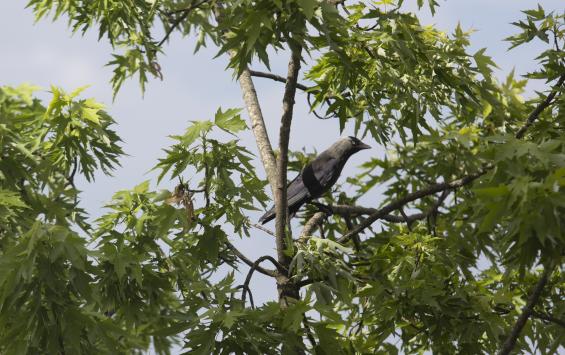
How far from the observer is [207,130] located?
17.4ft

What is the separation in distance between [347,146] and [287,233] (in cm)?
293

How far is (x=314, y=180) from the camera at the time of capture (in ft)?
24.7

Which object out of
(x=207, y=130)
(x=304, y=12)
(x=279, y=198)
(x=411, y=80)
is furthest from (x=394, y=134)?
(x=304, y=12)

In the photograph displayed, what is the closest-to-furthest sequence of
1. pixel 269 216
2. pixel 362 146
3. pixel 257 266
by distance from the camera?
pixel 257 266
pixel 269 216
pixel 362 146

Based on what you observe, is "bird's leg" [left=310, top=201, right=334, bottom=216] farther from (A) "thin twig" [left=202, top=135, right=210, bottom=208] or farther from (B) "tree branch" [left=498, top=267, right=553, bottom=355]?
(B) "tree branch" [left=498, top=267, right=553, bottom=355]

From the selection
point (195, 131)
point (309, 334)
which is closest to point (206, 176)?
point (195, 131)

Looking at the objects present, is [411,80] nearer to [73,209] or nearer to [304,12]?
[304,12]

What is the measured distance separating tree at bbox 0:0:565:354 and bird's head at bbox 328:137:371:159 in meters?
1.30

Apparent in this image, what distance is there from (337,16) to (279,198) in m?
1.88

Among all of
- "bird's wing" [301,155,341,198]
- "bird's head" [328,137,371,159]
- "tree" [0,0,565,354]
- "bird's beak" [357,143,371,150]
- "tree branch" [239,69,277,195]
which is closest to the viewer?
"tree" [0,0,565,354]

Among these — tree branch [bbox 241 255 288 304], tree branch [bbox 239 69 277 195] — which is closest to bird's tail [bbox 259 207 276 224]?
tree branch [bbox 239 69 277 195]

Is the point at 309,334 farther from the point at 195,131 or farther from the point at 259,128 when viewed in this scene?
the point at 259,128

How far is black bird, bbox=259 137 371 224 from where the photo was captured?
754 cm

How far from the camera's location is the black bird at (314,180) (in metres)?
7.54
